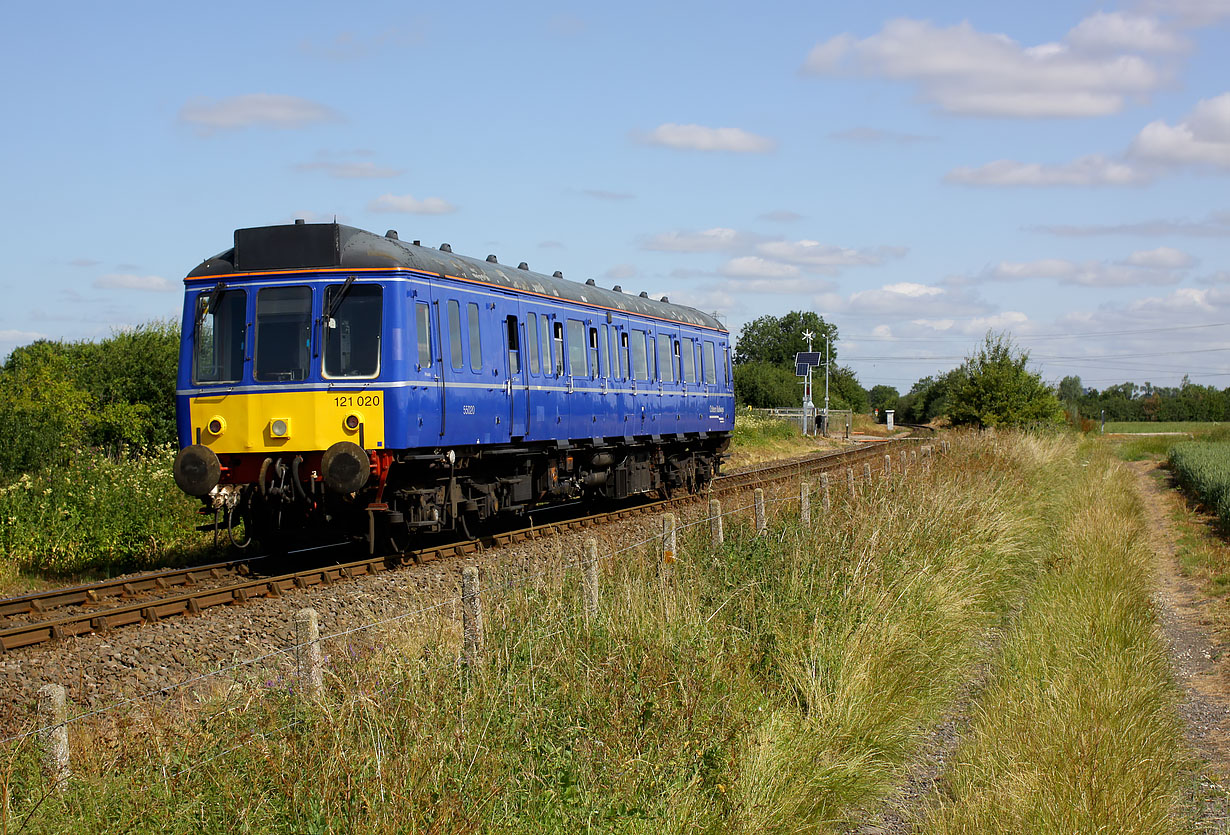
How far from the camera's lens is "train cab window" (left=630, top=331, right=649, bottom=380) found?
1978 centimetres

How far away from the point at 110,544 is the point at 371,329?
5400mm

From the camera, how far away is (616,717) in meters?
5.86

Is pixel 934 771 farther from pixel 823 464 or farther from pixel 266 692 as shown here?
pixel 823 464

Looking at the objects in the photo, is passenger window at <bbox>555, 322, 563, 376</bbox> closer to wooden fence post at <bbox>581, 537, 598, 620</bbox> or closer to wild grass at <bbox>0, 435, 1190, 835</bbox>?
wild grass at <bbox>0, 435, 1190, 835</bbox>

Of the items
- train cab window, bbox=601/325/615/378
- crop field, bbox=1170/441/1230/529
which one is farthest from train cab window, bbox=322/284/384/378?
crop field, bbox=1170/441/1230/529

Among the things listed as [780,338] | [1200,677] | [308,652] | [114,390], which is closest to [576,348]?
[1200,677]

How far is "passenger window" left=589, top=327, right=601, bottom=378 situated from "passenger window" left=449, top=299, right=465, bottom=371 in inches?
171

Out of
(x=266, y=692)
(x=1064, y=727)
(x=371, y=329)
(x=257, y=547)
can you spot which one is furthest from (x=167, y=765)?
(x=257, y=547)

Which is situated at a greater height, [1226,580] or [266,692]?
[266,692]

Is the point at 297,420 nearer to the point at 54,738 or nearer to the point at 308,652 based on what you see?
the point at 308,652

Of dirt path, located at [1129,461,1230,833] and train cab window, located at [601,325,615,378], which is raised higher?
train cab window, located at [601,325,615,378]

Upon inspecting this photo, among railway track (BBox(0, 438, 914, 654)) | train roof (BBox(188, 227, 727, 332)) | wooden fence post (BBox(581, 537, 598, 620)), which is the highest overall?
train roof (BBox(188, 227, 727, 332))

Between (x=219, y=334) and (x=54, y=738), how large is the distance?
831 cm

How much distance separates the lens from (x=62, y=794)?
463 centimetres
